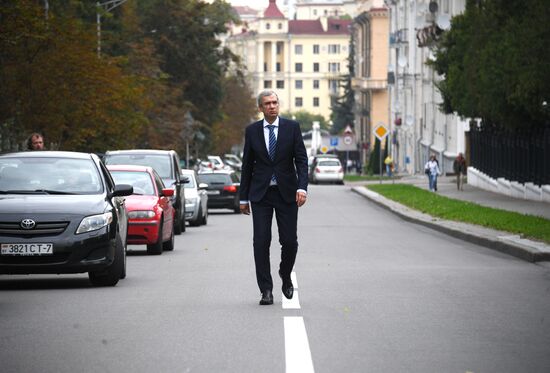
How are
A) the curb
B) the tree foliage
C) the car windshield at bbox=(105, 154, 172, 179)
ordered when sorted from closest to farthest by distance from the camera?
the curb
the car windshield at bbox=(105, 154, 172, 179)
the tree foliage

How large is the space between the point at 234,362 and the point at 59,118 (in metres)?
29.4

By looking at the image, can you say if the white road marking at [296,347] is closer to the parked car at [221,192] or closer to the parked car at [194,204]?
the parked car at [194,204]

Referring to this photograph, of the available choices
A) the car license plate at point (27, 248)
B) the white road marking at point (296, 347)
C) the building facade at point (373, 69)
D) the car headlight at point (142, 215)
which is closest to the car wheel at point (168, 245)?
the car headlight at point (142, 215)

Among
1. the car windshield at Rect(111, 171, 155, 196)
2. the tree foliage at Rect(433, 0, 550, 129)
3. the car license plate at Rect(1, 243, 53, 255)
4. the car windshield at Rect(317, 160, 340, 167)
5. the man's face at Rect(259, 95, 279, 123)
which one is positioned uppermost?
the tree foliage at Rect(433, 0, 550, 129)

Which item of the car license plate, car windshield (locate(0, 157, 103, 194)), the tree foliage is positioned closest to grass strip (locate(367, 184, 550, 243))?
the tree foliage

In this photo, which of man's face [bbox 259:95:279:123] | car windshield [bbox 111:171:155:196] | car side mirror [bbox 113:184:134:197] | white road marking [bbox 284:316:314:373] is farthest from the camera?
car windshield [bbox 111:171:155:196]

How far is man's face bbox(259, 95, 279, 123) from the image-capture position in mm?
12994

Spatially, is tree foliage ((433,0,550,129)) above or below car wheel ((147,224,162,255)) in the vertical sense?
above

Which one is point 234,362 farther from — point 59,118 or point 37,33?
point 59,118

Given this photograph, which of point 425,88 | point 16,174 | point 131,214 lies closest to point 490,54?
point 131,214

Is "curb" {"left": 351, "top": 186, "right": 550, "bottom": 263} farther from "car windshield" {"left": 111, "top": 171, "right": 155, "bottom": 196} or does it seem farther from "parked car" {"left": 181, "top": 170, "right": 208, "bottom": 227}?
"car windshield" {"left": 111, "top": 171, "right": 155, "bottom": 196}

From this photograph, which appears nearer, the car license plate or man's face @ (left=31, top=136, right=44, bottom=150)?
the car license plate

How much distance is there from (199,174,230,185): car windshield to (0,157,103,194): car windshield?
29.2 metres

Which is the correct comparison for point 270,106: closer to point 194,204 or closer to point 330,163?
point 194,204
